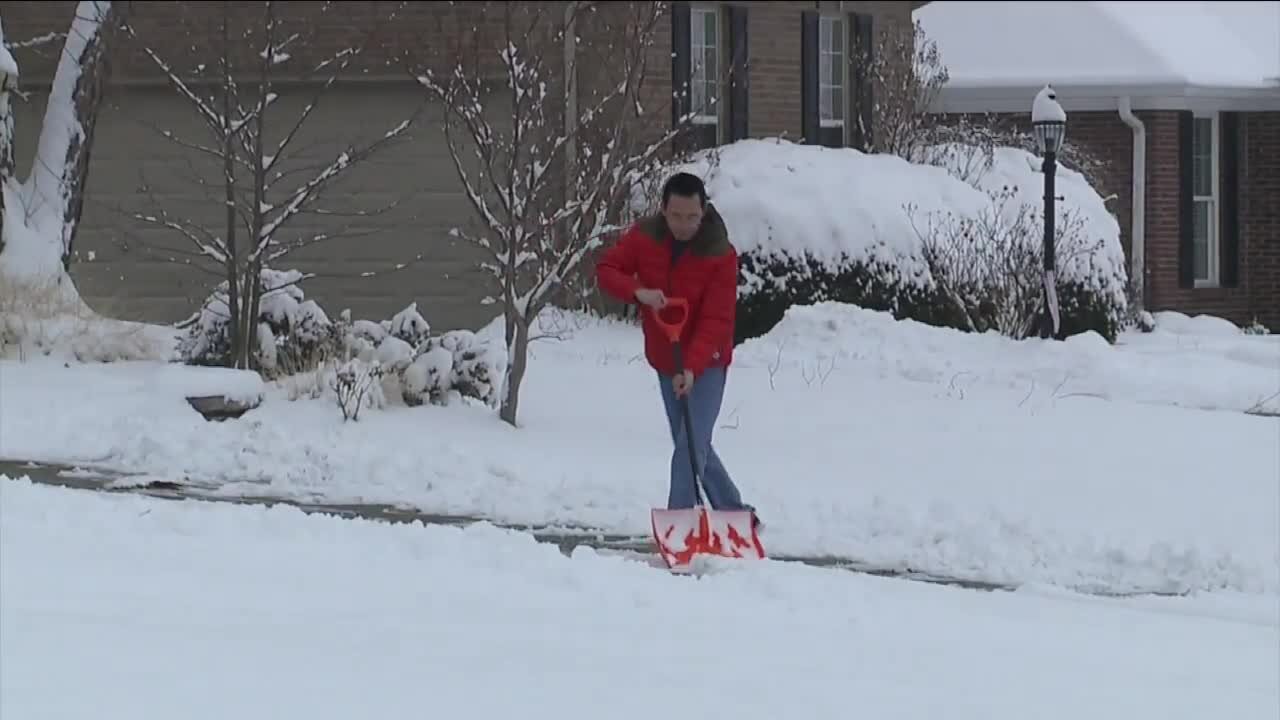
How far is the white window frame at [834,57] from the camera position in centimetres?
2283

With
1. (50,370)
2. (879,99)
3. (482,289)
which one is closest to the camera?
(50,370)

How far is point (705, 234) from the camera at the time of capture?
9117 mm

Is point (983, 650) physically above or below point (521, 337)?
below

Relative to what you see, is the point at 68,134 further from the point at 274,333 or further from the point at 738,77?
the point at 738,77

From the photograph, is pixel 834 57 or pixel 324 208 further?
pixel 834 57

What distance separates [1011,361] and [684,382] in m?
7.86

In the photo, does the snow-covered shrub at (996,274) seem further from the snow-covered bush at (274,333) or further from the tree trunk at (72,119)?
the tree trunk at (72,119)

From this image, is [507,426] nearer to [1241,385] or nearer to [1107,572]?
[1107,572]

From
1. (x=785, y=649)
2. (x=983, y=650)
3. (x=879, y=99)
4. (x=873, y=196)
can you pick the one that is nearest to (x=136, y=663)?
(x=785, y=649)

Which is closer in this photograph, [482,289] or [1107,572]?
[1107,572]

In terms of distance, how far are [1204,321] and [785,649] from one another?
55.7 feet

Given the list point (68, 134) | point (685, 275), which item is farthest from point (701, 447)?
point (68, 134)

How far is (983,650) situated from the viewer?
7363mm

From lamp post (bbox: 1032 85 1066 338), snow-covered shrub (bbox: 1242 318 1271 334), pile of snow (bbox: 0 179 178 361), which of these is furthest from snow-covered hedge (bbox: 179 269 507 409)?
snow-covered shrub (bbox: 1242 318 1271 334)
